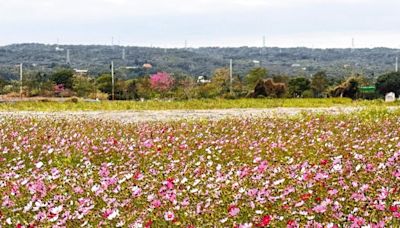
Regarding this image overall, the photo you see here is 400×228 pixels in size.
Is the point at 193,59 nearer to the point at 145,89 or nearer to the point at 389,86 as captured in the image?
the point at 145,89

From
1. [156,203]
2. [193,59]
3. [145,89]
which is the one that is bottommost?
[145,89]

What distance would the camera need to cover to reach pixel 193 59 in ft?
271

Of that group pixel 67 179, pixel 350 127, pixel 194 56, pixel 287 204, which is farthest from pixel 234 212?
pixel 194 56

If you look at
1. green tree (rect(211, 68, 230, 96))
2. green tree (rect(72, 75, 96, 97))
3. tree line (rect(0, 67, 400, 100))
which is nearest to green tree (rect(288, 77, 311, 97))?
tree line (rect(0, 67, 400, 100))

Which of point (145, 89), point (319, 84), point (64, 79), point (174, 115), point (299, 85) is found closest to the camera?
point (174, 115)

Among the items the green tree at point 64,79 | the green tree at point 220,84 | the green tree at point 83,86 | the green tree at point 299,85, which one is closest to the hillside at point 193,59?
the green tree at point 64,79

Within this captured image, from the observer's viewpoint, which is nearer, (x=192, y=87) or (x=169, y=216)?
(x=169, y=216)

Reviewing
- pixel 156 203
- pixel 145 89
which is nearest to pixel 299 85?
pixel 145 89

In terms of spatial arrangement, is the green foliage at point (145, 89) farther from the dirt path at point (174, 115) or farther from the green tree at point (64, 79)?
the dirt path at point (174, 115)

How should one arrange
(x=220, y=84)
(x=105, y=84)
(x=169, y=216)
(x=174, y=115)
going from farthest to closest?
(x=220, y=84) → (x=105, y=84) → (x=174, y=115) → (x=169, y=216)

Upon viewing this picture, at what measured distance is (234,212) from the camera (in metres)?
3.21

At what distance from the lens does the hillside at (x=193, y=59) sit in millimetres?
73312

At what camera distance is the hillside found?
73.3m

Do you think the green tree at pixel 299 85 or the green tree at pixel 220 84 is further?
the green tree at pixel 299 85
